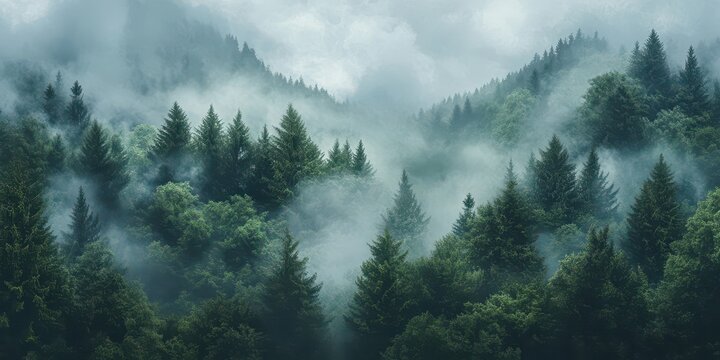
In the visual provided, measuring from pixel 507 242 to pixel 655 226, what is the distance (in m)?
13.3

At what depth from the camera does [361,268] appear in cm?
8569

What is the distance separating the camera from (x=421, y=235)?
106m

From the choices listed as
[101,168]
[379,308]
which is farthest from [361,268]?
[101,168]

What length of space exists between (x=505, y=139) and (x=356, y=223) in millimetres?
52919

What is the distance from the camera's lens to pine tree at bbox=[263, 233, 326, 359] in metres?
83.5

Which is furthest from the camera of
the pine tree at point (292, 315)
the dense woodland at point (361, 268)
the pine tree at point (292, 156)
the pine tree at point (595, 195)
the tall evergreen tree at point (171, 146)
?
the tall evergreen tree at point (171, 146)

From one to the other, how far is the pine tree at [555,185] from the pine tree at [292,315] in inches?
1218

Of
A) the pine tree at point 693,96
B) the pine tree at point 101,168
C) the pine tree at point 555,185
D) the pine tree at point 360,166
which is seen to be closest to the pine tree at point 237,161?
the pine tree at point 101,168

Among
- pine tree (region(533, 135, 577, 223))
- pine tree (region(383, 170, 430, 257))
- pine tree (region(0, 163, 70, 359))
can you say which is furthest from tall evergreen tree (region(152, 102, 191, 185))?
pine tree (region(533, 135, 577, 223))

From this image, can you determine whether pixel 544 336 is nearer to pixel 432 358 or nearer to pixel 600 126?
pixel 432 358

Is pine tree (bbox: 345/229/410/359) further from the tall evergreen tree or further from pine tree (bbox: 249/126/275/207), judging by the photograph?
the tall evergreen tree

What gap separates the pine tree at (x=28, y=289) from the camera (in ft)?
268

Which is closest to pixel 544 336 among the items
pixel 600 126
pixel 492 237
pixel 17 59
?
pixel 492 237

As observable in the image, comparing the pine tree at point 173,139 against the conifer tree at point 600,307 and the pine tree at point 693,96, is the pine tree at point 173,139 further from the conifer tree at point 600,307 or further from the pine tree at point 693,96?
the pine tree at point 693,96
